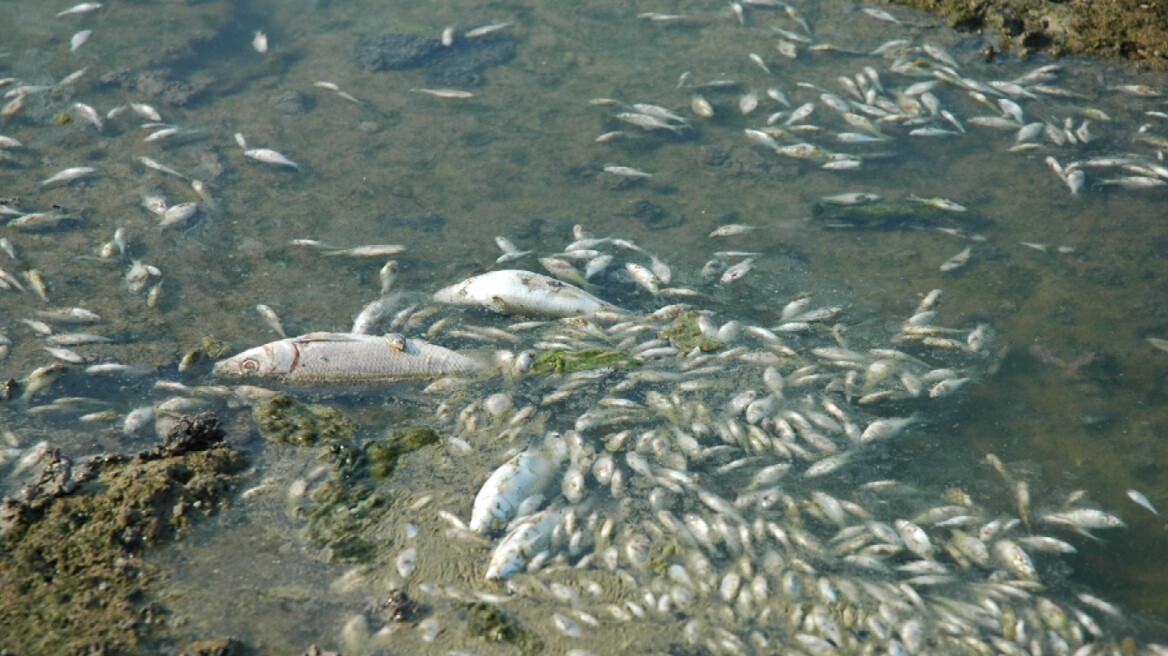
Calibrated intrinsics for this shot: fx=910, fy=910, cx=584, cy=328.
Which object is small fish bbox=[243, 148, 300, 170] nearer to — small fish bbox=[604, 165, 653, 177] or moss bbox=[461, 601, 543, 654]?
small fish bbox=[604, 165, 653, 177]

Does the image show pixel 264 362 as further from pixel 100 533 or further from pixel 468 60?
pixel 468 60

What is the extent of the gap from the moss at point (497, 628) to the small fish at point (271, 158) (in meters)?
5.52

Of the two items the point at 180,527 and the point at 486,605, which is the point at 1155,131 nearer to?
the point at 486,605

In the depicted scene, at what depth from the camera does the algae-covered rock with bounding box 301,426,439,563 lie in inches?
207

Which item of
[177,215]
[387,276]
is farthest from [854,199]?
[177,215]

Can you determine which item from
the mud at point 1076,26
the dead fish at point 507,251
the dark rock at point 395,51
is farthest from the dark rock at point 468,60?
the mud at point 1076,26

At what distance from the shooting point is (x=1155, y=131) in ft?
29.0

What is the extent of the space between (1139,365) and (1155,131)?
11.4ft

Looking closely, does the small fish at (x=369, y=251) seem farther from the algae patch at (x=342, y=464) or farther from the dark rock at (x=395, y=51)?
the dark rock at (x=395, y=51)

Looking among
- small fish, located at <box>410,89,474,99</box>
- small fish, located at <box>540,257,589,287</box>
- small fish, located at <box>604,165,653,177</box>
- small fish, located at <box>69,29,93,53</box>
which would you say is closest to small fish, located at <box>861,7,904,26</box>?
small fish, located at <box>604,165,653,177</box>

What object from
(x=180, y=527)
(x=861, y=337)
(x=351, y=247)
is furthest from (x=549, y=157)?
(x=180, y=527)

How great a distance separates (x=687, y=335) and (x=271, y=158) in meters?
4.69

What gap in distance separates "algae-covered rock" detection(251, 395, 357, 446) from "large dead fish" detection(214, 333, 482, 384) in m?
0.26

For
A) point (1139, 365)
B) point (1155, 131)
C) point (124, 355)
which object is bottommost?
point (124, 355)
